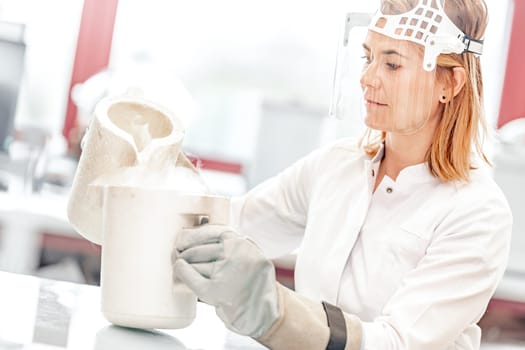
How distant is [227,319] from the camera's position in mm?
1032

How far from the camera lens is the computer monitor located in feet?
9.29

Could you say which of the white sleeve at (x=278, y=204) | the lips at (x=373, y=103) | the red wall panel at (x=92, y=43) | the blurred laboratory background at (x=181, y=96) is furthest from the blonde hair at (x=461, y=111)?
the red wall panel at (x=92, y=43)

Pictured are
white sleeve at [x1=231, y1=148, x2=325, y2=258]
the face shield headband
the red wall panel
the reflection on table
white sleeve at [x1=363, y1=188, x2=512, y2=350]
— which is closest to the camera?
the reflection on table

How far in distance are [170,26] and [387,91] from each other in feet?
6.07

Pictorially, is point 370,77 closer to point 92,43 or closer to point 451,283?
point 451,283

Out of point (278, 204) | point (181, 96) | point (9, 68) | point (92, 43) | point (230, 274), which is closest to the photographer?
point (230, 274)

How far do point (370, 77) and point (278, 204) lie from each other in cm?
39

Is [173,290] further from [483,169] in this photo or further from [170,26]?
[170,26]

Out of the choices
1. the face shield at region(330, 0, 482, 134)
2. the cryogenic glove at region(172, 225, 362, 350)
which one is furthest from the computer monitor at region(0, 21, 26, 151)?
the cryogenic glove at region(172, 225, 362, 350)

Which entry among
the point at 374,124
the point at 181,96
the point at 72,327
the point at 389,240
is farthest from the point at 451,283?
the point at 181,96

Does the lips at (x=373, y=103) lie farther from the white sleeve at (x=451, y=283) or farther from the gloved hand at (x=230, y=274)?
the gloved hand at (x=230, y=274)

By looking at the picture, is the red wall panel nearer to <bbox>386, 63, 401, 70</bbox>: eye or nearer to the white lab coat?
the white lab coat

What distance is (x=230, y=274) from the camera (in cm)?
100

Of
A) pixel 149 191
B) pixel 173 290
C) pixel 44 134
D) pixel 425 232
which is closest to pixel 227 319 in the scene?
pixel 173 290
